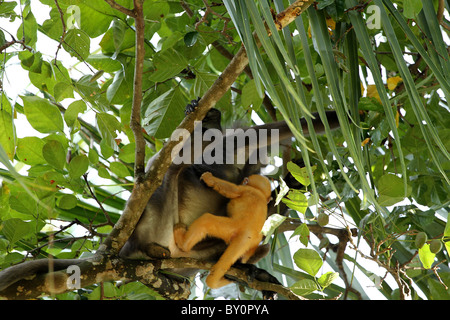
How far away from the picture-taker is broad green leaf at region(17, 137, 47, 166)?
157 cm

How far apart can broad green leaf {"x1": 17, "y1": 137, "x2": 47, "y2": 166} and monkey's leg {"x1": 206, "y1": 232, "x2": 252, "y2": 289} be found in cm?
72

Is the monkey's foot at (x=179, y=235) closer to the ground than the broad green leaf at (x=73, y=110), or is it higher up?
closer to the ground

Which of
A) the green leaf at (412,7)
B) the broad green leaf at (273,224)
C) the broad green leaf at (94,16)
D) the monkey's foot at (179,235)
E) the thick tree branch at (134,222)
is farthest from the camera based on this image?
the monkey's foot at (179,235)

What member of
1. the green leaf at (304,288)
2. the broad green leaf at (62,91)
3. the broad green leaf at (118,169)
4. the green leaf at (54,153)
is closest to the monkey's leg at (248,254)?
the broad green leaf at (118,169)

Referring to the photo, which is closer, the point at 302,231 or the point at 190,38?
the point at 302,231

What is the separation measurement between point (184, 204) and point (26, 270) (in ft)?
2.58

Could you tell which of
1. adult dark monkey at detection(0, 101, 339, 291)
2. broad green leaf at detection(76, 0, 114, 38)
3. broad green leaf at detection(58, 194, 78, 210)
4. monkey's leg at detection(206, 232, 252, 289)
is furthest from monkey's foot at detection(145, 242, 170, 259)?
broad green leaf at detection(76, 0, 114, 38)

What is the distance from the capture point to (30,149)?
1.58 meters

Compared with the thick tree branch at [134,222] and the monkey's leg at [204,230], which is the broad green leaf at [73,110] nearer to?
the thick tree branch at [134,222]

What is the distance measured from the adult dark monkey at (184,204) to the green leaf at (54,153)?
305mm

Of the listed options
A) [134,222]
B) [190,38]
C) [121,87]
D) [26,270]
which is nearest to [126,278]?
[134,222]

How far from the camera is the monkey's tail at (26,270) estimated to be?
1231mm

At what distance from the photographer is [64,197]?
5.11 ft

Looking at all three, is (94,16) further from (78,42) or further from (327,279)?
(327,279)
